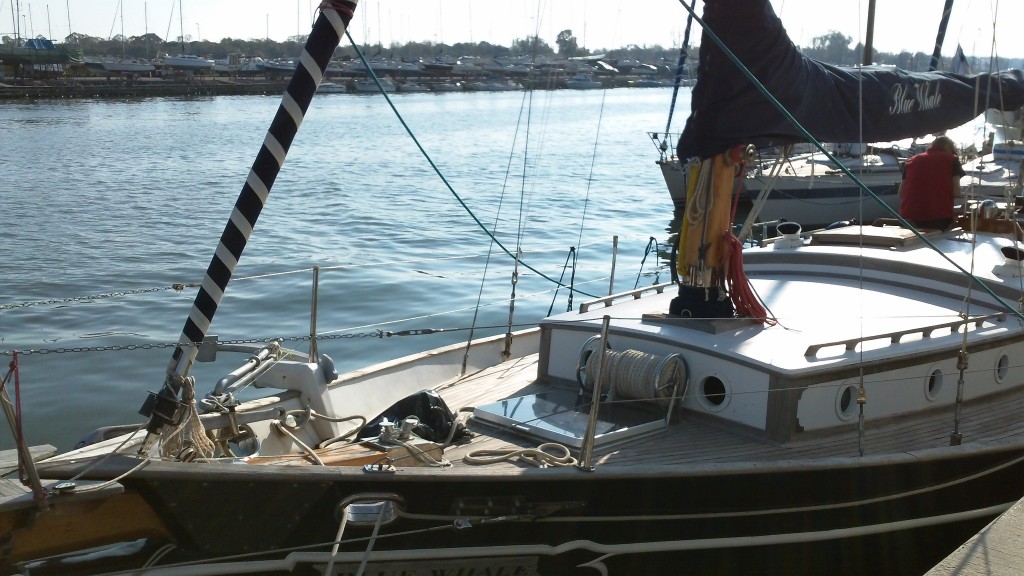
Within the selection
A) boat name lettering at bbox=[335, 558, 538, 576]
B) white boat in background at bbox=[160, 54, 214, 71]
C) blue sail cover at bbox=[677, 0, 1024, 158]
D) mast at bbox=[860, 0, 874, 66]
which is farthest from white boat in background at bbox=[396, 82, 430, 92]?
boat name lettering at bbox=[335, 558, 538, 576]

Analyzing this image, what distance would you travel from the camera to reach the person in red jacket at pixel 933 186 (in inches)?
380

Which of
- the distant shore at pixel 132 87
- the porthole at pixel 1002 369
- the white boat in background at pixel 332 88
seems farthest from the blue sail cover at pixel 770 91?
the white boat in background at pixel 332 88

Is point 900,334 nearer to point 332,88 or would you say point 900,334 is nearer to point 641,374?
point 641,374

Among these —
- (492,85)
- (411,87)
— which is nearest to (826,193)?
(411,87)

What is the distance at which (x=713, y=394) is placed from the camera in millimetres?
7031

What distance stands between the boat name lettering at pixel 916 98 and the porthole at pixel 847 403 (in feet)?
8.65

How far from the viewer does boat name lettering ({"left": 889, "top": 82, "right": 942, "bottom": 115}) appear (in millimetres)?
8469

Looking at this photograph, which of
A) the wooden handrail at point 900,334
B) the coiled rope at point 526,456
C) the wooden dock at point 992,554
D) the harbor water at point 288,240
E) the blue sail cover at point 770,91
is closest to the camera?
the wooden dock at point 992,554

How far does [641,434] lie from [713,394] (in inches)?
23.8

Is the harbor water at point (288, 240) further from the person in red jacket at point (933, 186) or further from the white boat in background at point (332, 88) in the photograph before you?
the white boat in background at point (332, 88)

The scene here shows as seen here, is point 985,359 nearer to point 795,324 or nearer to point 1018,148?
point 795,324

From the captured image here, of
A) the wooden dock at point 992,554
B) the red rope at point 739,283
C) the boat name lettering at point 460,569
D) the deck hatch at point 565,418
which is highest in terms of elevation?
the red rope at point 739,283

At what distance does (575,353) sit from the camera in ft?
25.7

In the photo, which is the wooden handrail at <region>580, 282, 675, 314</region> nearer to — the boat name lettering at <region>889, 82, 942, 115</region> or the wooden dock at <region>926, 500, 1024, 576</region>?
→ the boat name lettering at <region>889, 82, 942, 115</region>
